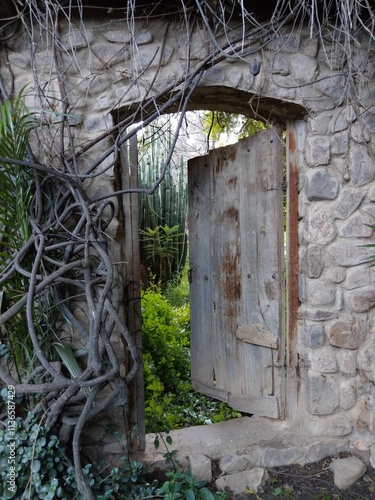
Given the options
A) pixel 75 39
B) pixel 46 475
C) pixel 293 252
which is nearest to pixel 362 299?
pixel 293 252

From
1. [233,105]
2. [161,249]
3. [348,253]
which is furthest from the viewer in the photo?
[161,249]

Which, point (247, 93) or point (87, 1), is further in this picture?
point (247, 93)

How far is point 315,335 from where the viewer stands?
2.29 metres

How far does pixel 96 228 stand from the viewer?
6.24ft

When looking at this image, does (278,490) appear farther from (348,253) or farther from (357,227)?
(357,227)

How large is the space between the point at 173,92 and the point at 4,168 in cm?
91

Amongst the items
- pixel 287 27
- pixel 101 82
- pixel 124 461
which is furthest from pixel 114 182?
pixel 124 461

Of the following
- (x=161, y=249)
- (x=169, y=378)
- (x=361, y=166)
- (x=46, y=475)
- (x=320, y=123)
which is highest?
(x=320, y=123)

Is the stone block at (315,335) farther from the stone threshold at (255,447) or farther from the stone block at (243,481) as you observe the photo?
the stone block at (243,481)

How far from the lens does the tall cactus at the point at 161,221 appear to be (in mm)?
5391

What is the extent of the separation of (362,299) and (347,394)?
55 cm

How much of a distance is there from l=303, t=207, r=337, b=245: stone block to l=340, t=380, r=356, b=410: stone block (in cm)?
82

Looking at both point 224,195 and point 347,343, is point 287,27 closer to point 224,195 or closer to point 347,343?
point 224,195

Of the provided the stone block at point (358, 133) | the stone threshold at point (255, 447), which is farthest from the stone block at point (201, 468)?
the stone block at point (358, 133)
